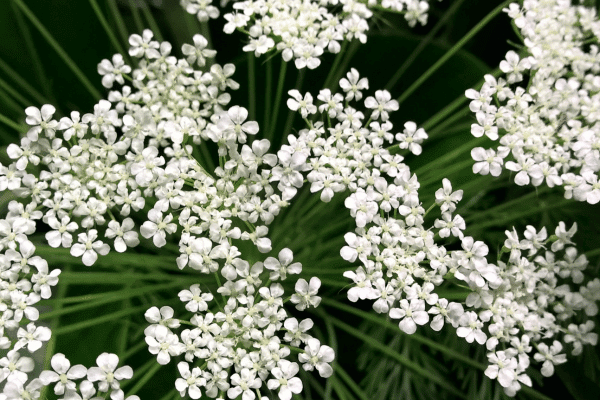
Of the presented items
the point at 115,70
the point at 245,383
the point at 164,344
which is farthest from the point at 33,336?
the point at 115,70

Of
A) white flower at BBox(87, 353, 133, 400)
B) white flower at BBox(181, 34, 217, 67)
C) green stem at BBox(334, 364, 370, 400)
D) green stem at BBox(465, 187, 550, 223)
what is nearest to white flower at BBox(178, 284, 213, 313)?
white flower at BBox(87, 353, 133, 400)

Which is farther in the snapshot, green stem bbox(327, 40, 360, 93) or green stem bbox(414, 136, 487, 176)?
green stem bbox(327, 40, 360, 93)

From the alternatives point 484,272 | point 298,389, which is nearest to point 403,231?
point 484,272

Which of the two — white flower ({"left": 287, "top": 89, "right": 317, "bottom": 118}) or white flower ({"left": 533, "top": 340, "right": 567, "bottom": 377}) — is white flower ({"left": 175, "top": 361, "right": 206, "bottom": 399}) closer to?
white flower ({"left": 287, "top": 89, "right": 317, "bottom": 118})

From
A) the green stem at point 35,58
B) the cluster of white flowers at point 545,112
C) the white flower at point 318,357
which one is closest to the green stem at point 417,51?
the cluster of white flowers at point 545,112

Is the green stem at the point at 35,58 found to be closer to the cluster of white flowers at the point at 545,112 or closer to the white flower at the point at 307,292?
the white flower at the point at 307,292

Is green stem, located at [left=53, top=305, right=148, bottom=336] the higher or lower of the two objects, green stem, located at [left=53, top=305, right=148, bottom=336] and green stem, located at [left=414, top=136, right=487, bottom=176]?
the lower

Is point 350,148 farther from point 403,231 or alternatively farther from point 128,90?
point 128,90
